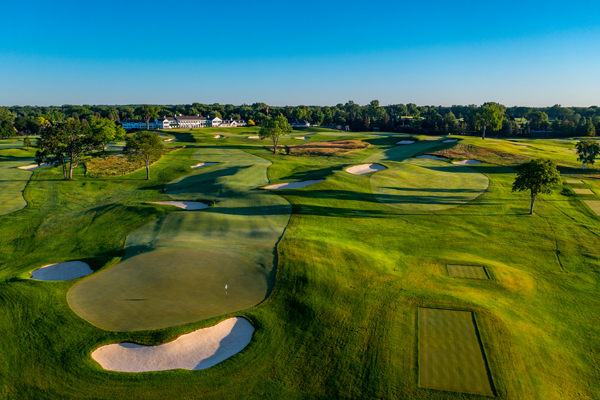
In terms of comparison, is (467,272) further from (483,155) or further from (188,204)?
(483,155)

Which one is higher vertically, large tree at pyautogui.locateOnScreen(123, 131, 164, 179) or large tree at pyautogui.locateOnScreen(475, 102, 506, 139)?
large tree at pyautogui.locateOnScreen(475, 102, 506, 139)

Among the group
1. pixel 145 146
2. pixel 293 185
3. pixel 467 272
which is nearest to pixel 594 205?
pixel 467 272

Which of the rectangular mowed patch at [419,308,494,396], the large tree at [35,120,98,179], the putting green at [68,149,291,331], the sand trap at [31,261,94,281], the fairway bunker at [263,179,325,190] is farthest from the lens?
the large tree at [35,120,98,179]

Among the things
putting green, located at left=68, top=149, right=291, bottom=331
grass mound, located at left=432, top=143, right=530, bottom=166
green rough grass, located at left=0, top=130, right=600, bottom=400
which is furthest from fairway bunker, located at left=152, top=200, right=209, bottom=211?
grass mound, located at left=432, top=143, right=530, bottom=166

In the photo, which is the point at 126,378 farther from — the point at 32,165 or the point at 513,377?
the point at 32,165

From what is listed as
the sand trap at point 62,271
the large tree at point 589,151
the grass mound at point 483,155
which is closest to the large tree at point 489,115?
the grass mound at point 483,155

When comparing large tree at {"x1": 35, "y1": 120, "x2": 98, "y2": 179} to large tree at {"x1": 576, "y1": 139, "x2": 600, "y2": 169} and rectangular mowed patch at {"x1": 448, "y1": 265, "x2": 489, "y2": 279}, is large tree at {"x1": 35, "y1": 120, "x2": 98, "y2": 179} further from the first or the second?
large tree at {"x1": 576, "y1": 139, "x2": 600, "y2": 169}
